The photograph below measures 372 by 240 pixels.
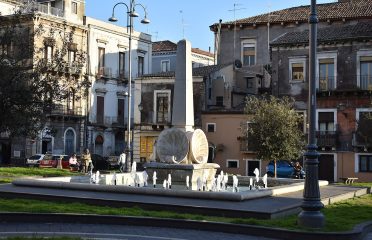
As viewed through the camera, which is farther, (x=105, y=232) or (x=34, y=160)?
(x=34, y=160)

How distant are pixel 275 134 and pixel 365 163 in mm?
9238

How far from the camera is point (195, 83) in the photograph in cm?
4597

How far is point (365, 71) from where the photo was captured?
40312mm

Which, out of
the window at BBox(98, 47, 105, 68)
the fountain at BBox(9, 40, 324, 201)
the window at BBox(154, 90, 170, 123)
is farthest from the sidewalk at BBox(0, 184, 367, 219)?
the window at BBox(98, 47, 105, 68)

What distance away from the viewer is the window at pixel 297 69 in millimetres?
42219

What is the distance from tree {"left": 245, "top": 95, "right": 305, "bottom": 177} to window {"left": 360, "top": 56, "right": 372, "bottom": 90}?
7.94 meters

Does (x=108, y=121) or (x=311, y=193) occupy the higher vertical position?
(x=108, y=121)

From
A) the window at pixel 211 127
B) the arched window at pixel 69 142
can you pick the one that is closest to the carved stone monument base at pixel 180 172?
the window at pixel 211 127

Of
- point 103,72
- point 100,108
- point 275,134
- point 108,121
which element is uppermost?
point 103,72

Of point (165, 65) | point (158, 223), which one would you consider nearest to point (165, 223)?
point (158, 223)

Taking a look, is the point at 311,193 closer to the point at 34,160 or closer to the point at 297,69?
the point at 297,69

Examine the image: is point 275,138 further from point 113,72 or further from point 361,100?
point 113,72

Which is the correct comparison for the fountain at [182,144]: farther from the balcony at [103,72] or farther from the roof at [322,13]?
the balcony at [103,72]

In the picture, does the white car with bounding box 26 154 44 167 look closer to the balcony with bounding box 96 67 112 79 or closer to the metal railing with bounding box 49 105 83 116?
the metal railing with bounding box 49 105 83 116
